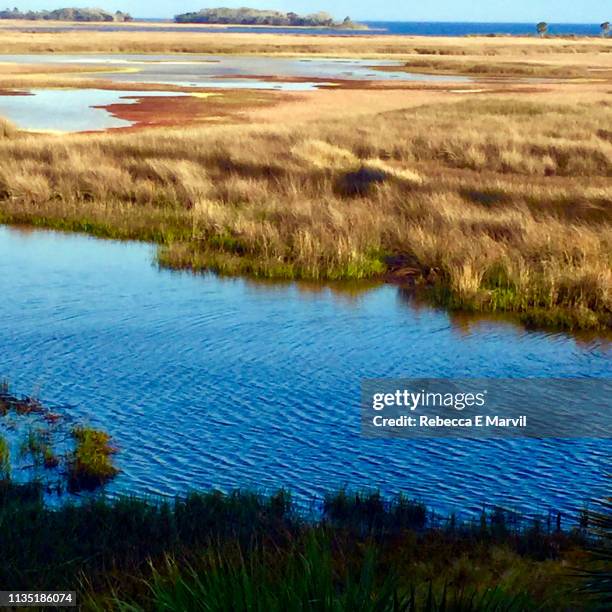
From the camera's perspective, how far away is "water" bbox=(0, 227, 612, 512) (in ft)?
30.1

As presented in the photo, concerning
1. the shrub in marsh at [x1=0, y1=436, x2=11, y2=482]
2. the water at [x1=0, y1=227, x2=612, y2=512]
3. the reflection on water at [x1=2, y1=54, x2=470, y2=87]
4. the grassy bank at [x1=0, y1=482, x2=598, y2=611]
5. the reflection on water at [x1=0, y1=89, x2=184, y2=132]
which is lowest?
the water at [x1=0, y1=227, x2=612, y2=512]

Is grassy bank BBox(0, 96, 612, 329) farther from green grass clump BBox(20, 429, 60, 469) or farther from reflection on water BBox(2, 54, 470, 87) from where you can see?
reflection on water BBox(2, 54, 470, 87)

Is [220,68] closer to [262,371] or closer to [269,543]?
[262,371]

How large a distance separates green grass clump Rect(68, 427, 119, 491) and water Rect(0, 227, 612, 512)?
6.7 inches

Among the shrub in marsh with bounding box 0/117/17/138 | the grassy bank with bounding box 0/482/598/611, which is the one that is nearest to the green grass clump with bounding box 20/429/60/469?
the grassy bank with bounding box 0/482/598/611

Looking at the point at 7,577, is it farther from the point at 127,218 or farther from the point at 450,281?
the point at 127,218

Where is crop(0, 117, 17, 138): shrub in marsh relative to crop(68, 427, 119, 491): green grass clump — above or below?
above

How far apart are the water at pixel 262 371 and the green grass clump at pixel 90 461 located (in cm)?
17

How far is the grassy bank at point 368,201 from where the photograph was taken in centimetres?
1672

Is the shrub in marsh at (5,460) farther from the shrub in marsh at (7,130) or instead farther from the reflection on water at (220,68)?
the reflection on water at (220,68)

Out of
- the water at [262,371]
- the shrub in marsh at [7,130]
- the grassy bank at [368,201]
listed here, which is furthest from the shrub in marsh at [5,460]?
the shrub in marsh at [7,130]

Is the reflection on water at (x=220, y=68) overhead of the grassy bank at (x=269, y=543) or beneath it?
overhead

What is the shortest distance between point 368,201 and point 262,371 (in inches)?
414

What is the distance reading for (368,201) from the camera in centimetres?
2202
